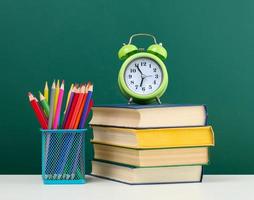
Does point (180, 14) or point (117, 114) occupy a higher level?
point (180, 14)

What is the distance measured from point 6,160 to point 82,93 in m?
0.45

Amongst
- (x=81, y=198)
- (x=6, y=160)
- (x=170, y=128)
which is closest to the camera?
(x=81, y=198)

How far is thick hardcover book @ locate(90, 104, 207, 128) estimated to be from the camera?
163 centimetres

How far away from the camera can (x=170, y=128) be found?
65.0 inches

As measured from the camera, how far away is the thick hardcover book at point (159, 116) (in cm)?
163

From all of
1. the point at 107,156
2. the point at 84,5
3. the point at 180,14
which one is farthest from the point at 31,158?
the point at 180,14

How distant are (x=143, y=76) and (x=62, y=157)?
0.29 metres

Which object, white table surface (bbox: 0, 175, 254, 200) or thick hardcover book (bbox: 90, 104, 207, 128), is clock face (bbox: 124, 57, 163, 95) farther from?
white table surface (bbox: 0, 175, 254, 200)

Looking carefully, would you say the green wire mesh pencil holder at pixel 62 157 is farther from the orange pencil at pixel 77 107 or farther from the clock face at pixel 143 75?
the clock face at pixel 143 75

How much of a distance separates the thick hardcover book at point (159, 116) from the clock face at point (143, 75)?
0.27 ft

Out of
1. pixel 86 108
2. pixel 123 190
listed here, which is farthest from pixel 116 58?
pixel 123 190

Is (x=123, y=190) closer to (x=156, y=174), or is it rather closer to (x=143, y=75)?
(x=156, y=174)

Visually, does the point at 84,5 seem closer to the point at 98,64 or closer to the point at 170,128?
the point at 98,64

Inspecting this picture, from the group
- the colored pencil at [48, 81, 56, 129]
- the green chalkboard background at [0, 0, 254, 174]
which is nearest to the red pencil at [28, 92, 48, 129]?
the colored pencil at [48, 81, 56, 129]
